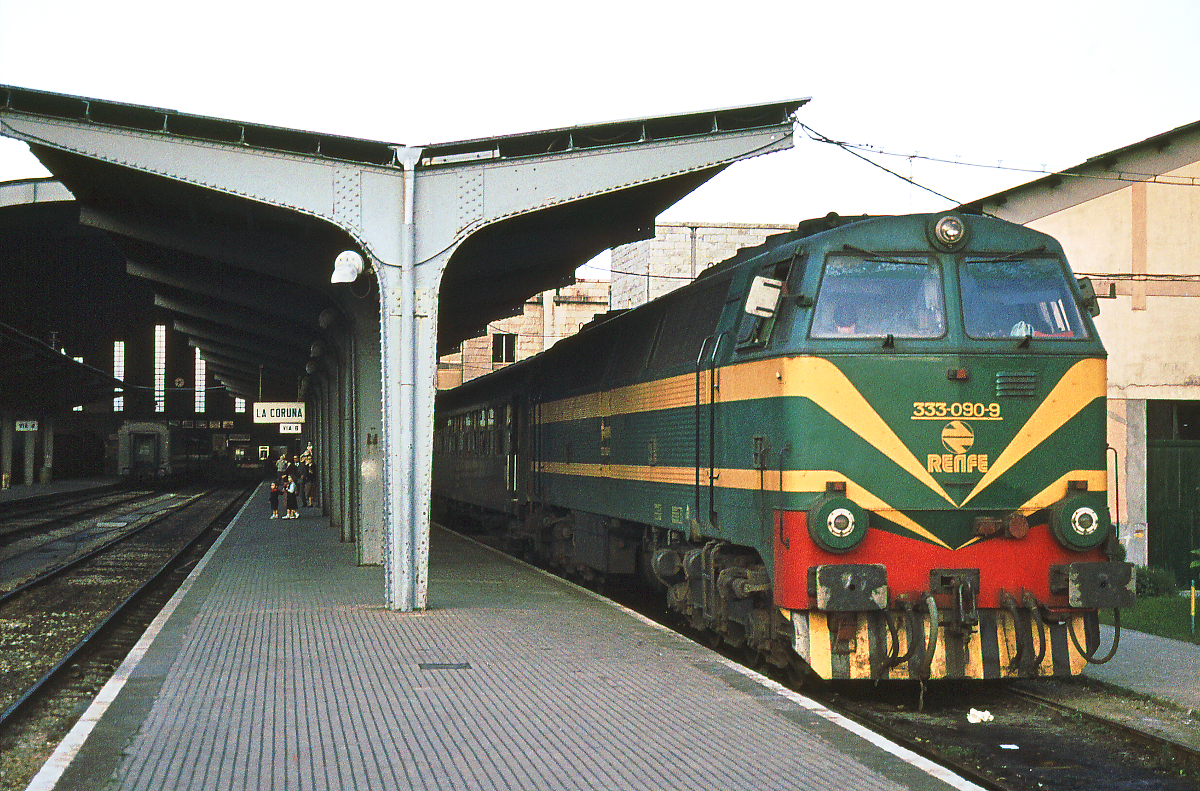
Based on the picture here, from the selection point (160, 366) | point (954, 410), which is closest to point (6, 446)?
point (160, 366)

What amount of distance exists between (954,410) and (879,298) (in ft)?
3.19

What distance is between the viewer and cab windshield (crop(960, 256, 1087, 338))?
876 cm

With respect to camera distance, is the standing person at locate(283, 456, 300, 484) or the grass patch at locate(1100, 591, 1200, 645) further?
the standing person at locate(283, 456, 300, 484)

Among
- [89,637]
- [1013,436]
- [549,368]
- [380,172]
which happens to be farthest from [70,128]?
[1013,436]

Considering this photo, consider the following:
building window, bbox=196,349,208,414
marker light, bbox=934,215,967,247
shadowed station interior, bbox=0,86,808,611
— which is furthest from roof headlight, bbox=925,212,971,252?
building window, bbox=196,349,208,414

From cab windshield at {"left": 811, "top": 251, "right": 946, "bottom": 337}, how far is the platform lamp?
5250mm

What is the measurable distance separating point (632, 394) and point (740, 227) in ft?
84.6

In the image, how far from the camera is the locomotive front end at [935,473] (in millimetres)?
8336

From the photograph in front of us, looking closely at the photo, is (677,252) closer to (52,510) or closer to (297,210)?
(52,510)

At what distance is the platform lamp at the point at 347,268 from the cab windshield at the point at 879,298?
5.25 metres

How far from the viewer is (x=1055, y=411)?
341 inches

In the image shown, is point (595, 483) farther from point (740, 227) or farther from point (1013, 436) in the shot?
point (740, 227)

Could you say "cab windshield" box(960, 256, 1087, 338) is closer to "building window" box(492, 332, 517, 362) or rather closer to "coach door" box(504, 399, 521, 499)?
"coach door" box(504, 399, 521, 499)

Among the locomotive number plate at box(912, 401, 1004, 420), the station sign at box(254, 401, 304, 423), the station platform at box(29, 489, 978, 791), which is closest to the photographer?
the station platform at box(29, 489, 978, 791)
